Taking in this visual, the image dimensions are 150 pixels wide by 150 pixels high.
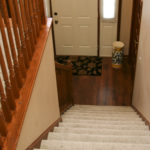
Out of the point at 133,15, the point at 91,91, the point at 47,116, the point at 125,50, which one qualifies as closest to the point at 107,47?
the point at 125,50

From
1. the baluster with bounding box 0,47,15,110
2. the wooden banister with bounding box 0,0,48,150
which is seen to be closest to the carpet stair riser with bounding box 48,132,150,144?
the wooden banister with bounding box 0,0,48,150

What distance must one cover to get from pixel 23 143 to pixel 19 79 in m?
0.54

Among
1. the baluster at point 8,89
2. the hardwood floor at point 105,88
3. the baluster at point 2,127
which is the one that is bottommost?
the hardwood floor at point 105,88

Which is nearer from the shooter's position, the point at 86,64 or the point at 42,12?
the point at 42,12

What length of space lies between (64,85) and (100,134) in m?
1.46

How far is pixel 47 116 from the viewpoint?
2807 mm

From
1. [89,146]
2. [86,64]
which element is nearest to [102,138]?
[89,146]

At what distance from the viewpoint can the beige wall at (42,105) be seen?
6.75 feet

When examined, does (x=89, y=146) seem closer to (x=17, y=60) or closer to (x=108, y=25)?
(x=17, y=60)

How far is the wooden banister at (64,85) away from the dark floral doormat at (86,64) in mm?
1379

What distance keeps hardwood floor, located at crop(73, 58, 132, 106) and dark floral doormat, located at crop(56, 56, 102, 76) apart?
0.16 meters

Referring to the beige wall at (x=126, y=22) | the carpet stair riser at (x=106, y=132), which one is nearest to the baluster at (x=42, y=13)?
the carpet stair riser at (x=106, y=132)

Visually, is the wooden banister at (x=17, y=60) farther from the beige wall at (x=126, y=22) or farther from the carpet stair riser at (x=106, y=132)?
the beige wall at (x=126, y=22)

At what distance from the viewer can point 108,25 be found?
6.00 meters
